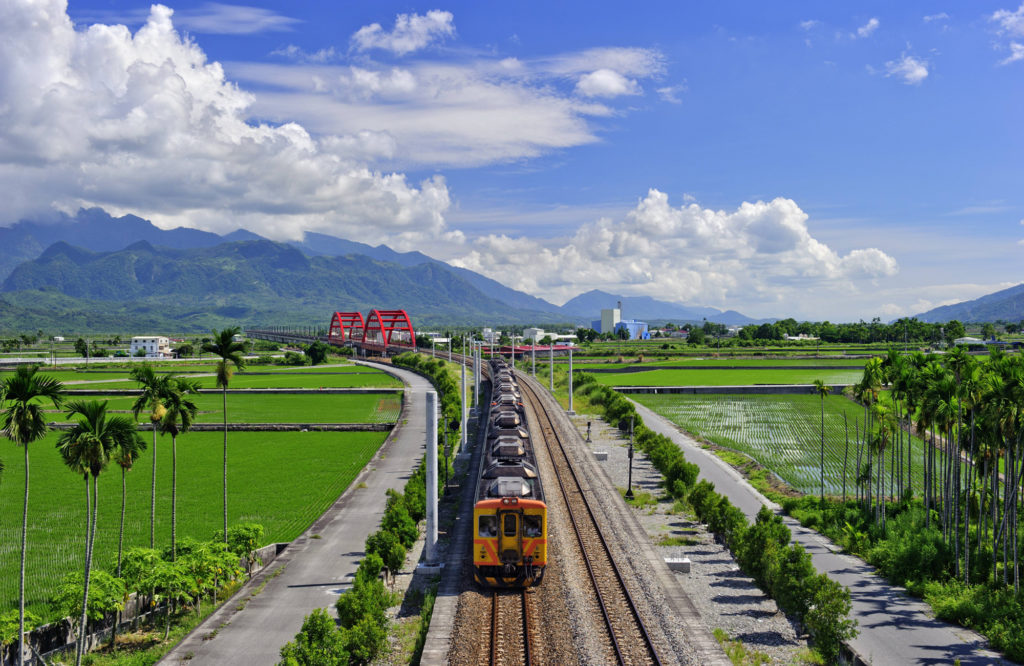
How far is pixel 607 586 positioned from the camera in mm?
23297

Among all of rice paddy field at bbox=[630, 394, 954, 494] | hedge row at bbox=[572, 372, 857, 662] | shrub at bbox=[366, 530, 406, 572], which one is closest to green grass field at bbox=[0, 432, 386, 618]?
shrub at bbox=[366, 530, 406, 572]

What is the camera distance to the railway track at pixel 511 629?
60.0 ft

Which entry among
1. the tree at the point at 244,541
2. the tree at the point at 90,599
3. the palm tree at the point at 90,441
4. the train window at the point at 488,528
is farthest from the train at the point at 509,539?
the palm tree at the point at 90,441

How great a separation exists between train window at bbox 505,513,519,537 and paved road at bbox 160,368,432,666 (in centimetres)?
666

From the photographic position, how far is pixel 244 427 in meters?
64.1

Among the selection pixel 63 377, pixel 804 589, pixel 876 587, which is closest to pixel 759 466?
pixel 876 587

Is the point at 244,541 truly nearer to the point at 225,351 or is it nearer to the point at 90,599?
the point at 90,599

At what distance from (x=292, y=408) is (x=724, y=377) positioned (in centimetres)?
6789

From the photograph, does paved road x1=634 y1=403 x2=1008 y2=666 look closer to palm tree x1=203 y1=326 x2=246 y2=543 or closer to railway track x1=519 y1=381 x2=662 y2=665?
railway track x1=519 y1=381 x2=662 y2=665

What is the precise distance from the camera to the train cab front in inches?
886

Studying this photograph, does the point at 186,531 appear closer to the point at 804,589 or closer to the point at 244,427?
the point at 804,589

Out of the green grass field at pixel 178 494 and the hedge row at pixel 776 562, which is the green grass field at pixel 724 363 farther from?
the hedge row at pixel 776 562

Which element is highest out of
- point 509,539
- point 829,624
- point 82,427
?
point 82,427

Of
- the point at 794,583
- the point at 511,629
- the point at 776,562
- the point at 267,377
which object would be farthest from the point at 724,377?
the point at 511,629
